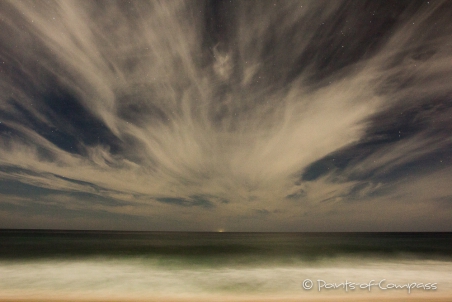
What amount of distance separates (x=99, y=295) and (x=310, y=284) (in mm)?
9389

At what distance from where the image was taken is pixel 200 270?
16.8 m

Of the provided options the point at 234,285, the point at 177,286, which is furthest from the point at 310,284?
the point at 177,286

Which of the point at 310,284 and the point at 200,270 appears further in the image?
the point at 200,270

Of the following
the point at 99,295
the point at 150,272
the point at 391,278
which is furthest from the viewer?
the point at 150,272

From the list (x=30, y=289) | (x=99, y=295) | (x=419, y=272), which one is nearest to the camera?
(x=99, y=295)

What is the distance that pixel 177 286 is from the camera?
39.7 ft

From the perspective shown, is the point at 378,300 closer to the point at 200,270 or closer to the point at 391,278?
the point at 391,278

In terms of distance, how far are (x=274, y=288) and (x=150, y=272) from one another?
7763 mm

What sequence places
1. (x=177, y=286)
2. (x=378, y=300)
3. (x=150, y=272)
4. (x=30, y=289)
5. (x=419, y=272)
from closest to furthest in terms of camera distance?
1. (x=378, y=300)
2. (x=30, y=289)
3. (x=177, y=286)
4. (x=150, y=272)
5. (x=419, y=272)

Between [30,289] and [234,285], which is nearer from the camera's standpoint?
[30,289]

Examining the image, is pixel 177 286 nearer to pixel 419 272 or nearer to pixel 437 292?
pixel 437 292

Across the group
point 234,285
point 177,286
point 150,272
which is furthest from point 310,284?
point 150,272

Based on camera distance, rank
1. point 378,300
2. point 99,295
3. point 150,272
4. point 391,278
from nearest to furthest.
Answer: point 378,300, point 99,295, point 391,278, point 150,272

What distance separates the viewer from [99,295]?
999 centimetres
